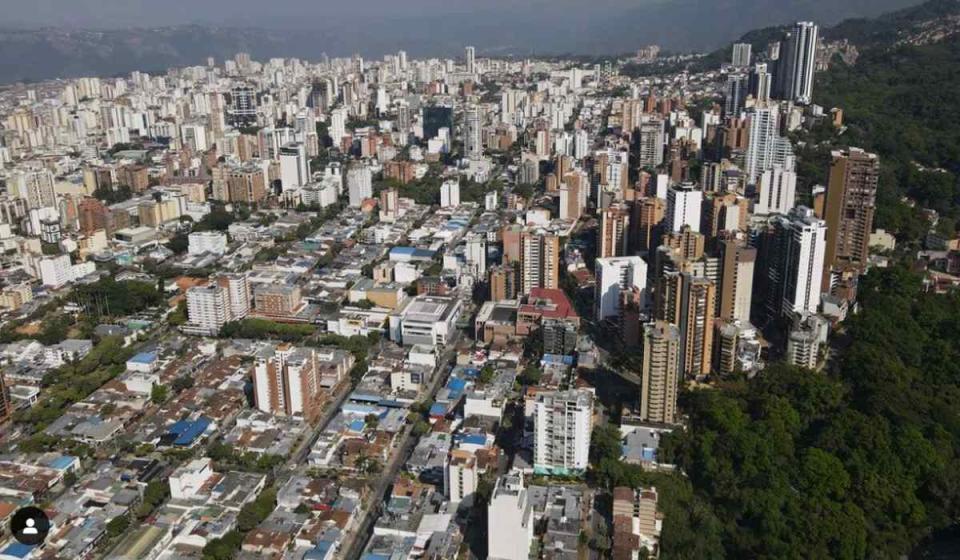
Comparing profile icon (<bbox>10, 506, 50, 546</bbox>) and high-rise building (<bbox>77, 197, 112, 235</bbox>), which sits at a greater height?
profile icon (<bbox>10, 506, 50, 546</bbox>)

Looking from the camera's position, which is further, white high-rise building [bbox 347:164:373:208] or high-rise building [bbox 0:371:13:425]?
white high-rise building [bbox 347:164:373:208]

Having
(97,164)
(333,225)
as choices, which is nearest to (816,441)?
(333,225)

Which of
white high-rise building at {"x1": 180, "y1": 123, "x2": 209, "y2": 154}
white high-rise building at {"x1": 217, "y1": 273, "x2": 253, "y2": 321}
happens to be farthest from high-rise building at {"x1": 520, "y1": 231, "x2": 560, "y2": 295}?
white high-rise building at {"x1": 180, "y1": 123, "x2": 209, "y2": 154}

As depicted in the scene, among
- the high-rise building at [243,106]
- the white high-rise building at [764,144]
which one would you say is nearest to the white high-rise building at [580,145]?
the white high-rise building at [764,144]

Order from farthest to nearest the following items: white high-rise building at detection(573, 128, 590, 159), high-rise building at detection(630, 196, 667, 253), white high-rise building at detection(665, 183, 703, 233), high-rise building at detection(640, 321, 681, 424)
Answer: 1. white high-rise building at detection(573, 128, 590, 159)
2. high-rise building at detection(630, 196, 667, 253)
3. white high-rise building at detection(665, 183, 703, 233)
4. high-rise building at detection(640, 321, 681, 424)

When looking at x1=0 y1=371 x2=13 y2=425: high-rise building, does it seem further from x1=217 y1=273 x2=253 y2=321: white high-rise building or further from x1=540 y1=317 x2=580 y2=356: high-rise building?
x1=540 y1=317 x2=580 y2=356: high-rise building

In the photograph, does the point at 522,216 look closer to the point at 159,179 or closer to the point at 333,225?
the point at 333,225
